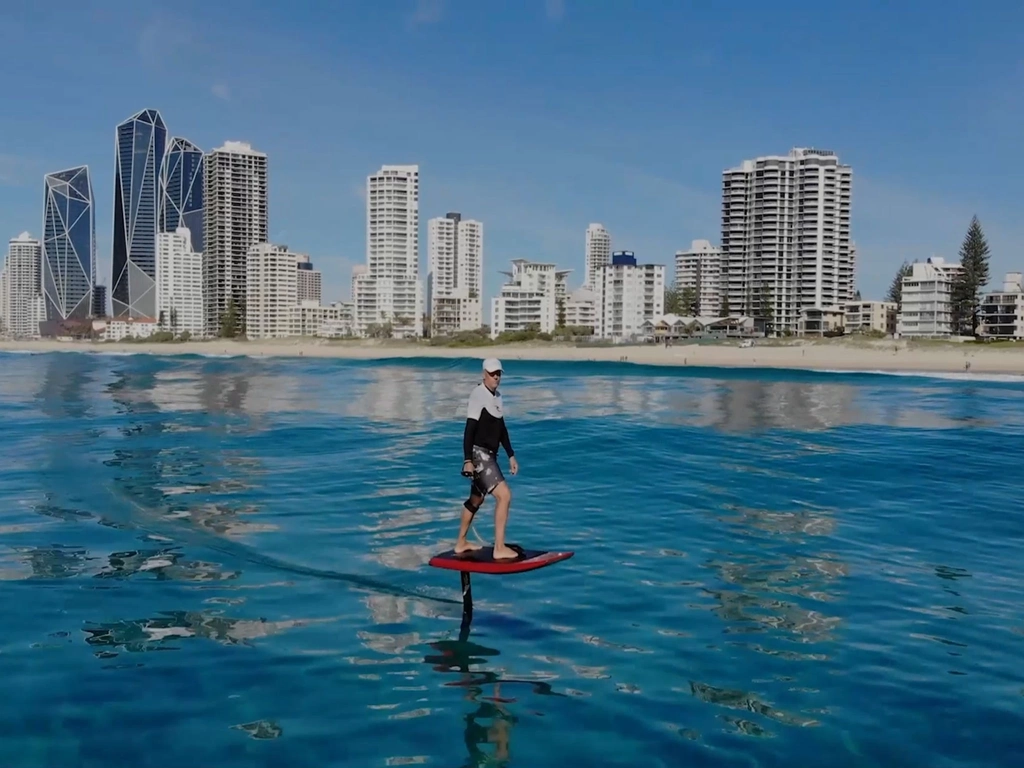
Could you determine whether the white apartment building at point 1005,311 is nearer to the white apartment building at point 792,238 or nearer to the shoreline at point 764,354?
the shoreline at point 764,354

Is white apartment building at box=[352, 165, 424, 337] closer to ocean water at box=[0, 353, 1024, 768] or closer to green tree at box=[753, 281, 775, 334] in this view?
green tree at box=[753, 281, 775, 334]

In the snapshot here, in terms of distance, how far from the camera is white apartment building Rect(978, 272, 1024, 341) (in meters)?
114

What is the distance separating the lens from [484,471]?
8.89 meters

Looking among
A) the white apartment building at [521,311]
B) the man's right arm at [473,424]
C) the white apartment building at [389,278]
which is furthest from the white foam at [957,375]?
the white apartment building at [389,278]

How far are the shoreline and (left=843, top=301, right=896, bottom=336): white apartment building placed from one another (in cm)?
3515

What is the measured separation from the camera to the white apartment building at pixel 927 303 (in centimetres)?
12631

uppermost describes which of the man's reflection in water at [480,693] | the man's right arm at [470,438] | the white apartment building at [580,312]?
the white apartment building at [580,312]

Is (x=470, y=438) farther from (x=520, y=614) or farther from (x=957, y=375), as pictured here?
(x=957, y=375)

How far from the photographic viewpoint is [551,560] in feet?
29.1

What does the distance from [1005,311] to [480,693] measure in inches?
5160

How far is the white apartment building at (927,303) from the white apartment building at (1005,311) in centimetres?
593

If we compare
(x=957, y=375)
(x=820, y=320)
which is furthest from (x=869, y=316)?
(x=957, y=375)

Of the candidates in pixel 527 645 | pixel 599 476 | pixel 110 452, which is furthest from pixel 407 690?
pixel 110 452

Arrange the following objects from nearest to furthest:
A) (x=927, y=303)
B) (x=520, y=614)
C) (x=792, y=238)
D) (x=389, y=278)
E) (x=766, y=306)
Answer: (x=520, y=614) → (x=927, y=303) → (x=766, y=306) → (x=792, y=238) → (x=389, y=278)
